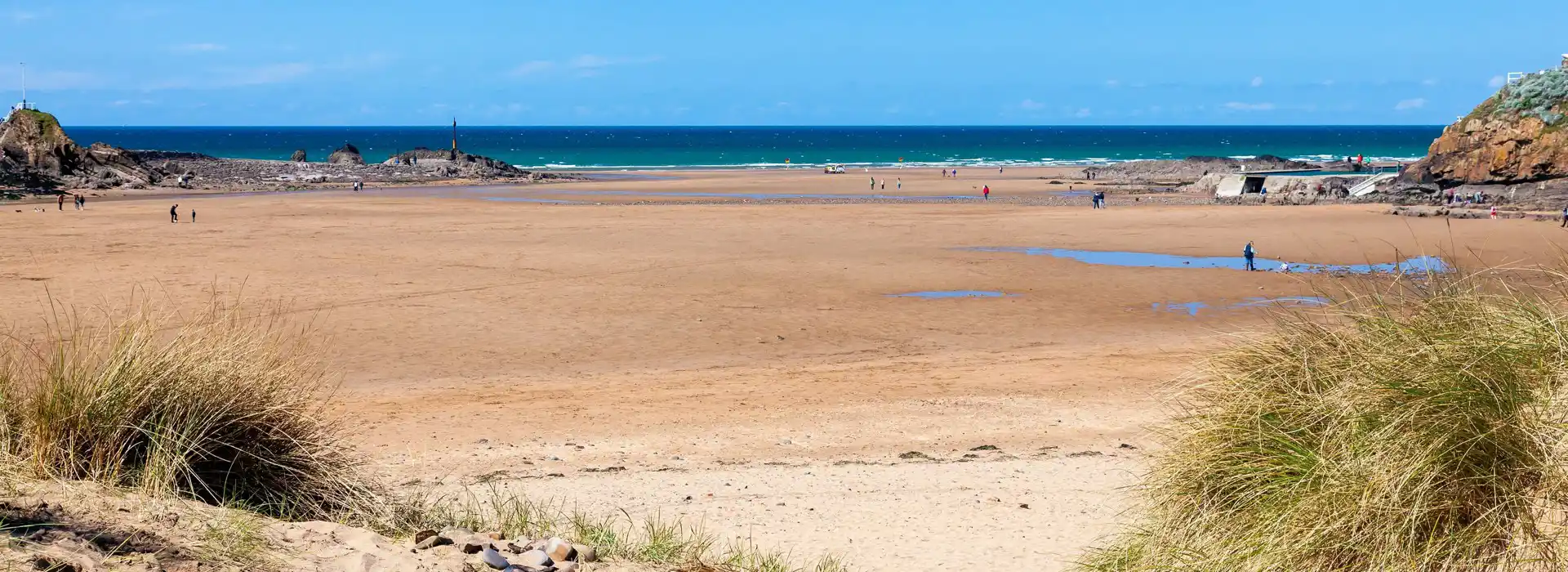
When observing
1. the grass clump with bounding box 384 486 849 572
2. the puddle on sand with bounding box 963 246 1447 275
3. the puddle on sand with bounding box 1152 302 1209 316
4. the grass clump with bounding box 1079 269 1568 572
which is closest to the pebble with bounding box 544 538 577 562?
the grass clump with bounding box 384 486 849 572

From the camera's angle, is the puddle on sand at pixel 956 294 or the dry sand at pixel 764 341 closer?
the dry sand at pixel 764 341

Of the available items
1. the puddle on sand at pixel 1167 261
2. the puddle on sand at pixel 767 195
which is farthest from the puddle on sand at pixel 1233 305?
the puddle on sand at pixel 767 195

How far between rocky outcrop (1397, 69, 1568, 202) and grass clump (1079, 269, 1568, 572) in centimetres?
4452

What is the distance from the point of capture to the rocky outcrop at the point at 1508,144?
146 feet

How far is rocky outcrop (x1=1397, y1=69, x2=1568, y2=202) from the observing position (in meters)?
44.4

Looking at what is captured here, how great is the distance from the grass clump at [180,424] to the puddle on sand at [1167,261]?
910 inches

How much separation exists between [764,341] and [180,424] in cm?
1207

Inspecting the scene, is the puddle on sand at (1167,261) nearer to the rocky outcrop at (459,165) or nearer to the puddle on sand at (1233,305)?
the puddle on sand at (1233,305)

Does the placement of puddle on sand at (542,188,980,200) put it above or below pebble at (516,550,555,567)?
below

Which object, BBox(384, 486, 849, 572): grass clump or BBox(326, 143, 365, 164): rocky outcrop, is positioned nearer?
BBox(384, 486, 849, 572): grass clump

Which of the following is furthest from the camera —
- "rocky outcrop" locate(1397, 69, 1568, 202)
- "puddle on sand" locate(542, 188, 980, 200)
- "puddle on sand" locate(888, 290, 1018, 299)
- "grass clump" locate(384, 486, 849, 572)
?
"puddle on sand" locate(542, 188, 980, 200)

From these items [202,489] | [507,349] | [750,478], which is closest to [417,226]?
[507,349]

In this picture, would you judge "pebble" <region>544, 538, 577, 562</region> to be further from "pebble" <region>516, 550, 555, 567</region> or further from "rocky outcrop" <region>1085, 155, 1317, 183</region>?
"rocky outcrop" <region>1085, 155, 1317, 183</region>


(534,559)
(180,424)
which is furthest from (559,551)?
(180,424)
